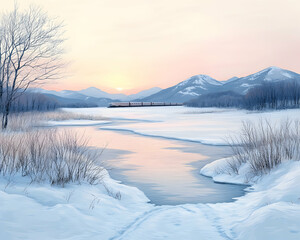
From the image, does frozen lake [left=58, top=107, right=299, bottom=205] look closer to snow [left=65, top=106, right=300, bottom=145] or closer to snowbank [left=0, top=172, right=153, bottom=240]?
snow [left=65, top=106, right=300, bottom=145]

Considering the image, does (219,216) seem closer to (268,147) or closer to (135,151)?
(268,147)

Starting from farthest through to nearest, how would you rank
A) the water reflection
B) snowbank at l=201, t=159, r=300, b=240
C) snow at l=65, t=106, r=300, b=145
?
snow at l=65, t=106, r=300, b=145
the water reflection
snowbank at l=201, t=159, r=300, b=240

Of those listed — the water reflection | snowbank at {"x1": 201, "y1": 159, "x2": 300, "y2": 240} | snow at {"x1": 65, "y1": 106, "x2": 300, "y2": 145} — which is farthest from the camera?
snow at {"x1": 65, "y1": 106, "x2": 300, "y2": 145}

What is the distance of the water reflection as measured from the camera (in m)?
7.68

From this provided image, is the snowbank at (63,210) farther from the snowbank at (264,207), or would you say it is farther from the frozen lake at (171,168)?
the snowbank at (264,207)

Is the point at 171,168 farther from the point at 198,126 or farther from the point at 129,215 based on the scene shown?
the point at 198,126

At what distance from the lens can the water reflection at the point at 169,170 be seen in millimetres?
7684

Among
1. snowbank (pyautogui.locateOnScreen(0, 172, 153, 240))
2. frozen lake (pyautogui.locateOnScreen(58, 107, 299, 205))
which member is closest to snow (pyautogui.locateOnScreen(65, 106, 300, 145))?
frozen lake (pyautogui.locateOnScreen(58, 107, 299, 205))

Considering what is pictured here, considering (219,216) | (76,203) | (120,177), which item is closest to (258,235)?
(219,216)

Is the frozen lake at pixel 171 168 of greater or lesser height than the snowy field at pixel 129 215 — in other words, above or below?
below

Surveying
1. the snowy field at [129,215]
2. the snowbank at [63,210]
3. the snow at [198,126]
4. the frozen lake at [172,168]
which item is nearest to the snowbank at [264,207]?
the snowy field at [129,215]

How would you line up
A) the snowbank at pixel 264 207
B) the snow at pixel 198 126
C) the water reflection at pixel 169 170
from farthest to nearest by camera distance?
1. the snow at pixel 198 126
2. the water reflection at pixel 169 170
3. the snowbank at pixel 264 207

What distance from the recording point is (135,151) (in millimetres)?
14914

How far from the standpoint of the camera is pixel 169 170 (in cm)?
1054
